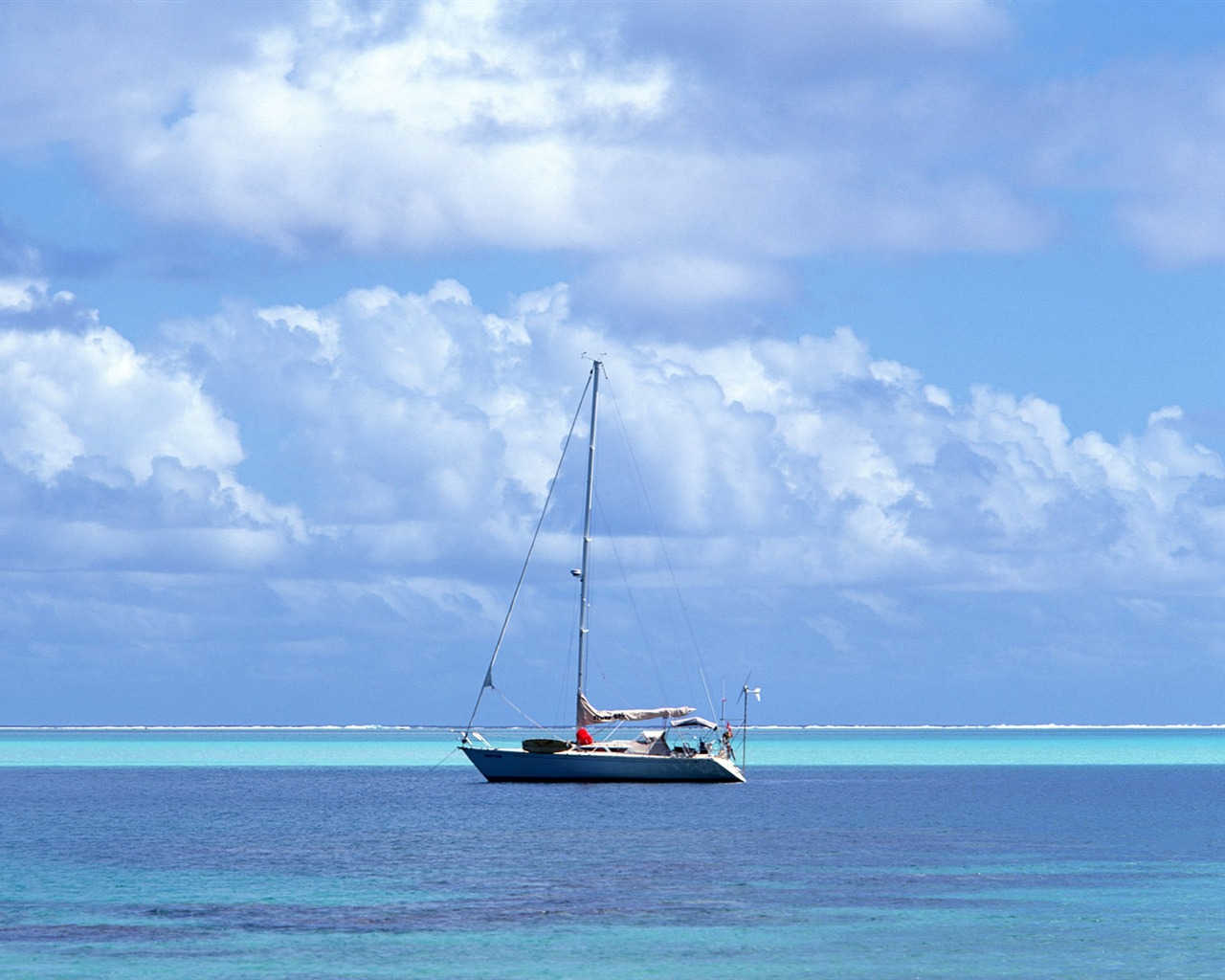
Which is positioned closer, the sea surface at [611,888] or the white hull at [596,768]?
the sea surface at [611,888]

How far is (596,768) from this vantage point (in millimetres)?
105438

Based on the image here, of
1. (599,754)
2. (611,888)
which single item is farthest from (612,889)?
(599,754)

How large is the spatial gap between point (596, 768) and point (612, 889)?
4817 cm

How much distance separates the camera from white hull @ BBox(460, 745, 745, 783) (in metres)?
105

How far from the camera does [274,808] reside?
336 ft

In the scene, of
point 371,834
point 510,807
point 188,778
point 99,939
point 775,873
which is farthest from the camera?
point 188,778

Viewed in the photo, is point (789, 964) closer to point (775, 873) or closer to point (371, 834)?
point (775, 873)

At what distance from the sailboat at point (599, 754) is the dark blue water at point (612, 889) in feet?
5.73

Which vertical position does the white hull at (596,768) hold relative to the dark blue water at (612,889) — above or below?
above

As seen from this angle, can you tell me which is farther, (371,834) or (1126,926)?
(371,834)

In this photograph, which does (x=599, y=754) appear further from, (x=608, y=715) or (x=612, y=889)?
(x=612, y=889)

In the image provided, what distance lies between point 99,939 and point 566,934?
12124 mm

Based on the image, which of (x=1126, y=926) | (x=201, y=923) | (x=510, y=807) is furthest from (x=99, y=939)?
(x=510, y=807)

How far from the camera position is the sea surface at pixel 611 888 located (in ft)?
144
